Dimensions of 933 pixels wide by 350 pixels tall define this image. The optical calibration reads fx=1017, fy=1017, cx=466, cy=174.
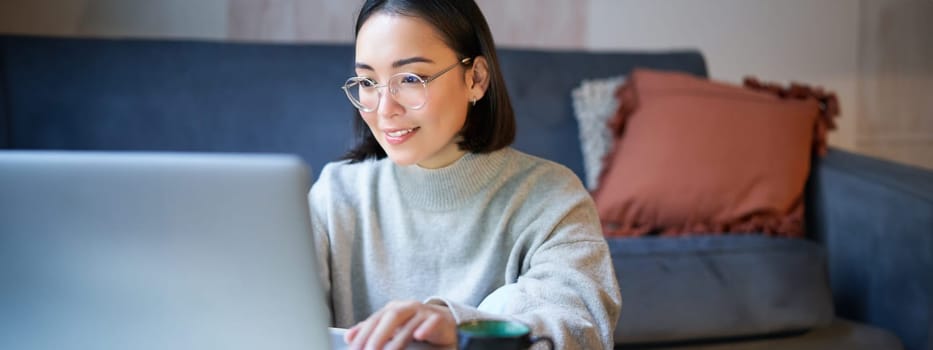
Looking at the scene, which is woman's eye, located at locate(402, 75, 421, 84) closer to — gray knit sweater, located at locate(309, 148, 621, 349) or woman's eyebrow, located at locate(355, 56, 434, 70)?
woman's eyebrow, located at locate(355, 56, 434, 70)

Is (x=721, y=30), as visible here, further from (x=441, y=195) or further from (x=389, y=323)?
(x=389, y=323)

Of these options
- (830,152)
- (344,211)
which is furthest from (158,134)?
(830,152)

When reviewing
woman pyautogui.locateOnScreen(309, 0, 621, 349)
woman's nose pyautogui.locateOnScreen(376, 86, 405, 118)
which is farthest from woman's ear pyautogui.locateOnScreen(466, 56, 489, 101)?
woman's nose pyautogui.locateOnScreen(376, 86, 405, 118)

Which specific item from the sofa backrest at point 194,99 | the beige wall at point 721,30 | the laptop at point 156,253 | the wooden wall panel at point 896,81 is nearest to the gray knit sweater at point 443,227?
the laptop at point 156,253

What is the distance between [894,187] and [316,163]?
1.21 meters

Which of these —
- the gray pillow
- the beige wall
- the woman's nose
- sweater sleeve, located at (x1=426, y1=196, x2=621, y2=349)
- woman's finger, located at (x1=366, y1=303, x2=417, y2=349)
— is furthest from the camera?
the beige wall

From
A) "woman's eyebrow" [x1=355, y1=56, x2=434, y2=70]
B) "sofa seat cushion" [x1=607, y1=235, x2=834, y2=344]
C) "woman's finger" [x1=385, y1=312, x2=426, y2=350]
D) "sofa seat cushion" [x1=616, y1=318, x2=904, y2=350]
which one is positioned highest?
"woman's eyebrow" [x1=355, y1=56, x2=434, y2=70]

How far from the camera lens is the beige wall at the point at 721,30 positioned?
2658 mm

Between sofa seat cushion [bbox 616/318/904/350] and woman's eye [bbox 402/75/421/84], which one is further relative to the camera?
sofa seat cushion [bbox 616/318/904/350]

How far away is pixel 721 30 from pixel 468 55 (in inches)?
85.4

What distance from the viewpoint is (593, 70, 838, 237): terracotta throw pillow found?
2244mm

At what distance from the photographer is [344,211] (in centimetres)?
124

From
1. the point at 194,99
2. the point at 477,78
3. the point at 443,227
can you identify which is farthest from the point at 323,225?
the point at 194,99

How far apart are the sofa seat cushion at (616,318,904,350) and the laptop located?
4.61 ft
